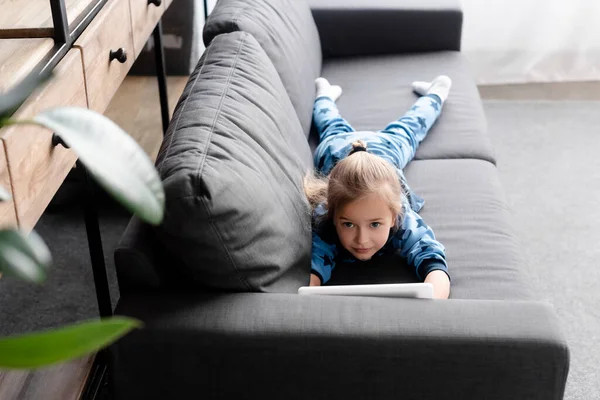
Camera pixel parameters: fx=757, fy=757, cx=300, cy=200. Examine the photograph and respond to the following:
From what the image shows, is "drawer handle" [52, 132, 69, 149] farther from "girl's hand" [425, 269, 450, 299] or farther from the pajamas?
"girl's hand" [425, 269, 450, 299]

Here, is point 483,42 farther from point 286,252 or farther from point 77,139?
point 77,139

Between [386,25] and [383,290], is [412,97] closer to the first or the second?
[386,25]

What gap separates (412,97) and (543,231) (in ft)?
2.00

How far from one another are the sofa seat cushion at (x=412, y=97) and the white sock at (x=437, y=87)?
1.1 inches

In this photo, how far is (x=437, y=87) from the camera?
7.85 ft

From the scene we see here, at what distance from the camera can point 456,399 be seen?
1268mm

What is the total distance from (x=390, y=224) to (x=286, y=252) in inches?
12.2

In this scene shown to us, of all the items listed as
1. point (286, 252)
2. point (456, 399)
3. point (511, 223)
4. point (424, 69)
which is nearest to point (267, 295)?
point (286, 252)

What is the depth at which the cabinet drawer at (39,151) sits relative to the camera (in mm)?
1170

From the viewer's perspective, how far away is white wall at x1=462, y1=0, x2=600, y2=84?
131 inches

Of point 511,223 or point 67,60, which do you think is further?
point 511,223

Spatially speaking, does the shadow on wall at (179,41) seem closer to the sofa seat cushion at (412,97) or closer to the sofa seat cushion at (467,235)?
the sofa seat cushion at (412,97)

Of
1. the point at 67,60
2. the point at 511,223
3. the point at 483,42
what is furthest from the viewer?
the point at 483,42

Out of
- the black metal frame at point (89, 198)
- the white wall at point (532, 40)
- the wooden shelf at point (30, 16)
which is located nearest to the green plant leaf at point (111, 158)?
the black metal frame at point (89, 198)
